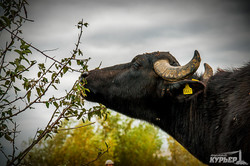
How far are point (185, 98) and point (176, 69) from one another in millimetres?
522

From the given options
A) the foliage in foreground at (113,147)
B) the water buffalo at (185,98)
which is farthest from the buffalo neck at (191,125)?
the foliage in foreground at (113,147)

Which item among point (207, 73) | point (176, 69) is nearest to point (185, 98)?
point (176, 69)

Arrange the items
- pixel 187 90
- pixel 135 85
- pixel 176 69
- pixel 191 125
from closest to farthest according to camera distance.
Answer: pixel 187 90 < pixel 176 69 < pixel 191 125 < pixel 135 85

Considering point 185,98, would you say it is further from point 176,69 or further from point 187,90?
point 176,69

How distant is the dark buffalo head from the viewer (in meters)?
3.51

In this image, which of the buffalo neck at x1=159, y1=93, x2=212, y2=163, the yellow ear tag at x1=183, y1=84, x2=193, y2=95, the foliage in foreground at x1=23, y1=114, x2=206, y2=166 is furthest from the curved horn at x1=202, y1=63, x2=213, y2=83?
the foliage in foreground at x1=23, y1=114, x2=206, y2=166

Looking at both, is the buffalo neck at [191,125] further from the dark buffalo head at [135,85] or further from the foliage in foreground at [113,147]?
the foliage in foreground at [113,147]

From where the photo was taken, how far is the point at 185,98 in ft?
10.9

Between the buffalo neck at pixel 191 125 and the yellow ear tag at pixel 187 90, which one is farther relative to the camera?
Result: the buffalo neck at pixel 191 125

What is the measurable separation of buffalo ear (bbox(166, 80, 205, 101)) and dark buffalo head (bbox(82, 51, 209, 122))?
0.47ft

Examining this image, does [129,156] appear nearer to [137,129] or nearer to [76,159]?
[137,129]

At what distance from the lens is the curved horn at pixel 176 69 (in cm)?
282

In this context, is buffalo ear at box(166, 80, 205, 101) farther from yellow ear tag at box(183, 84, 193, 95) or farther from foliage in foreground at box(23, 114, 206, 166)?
foliage in foreground at box(23, 114, 206, 166)

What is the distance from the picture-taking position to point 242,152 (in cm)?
243
